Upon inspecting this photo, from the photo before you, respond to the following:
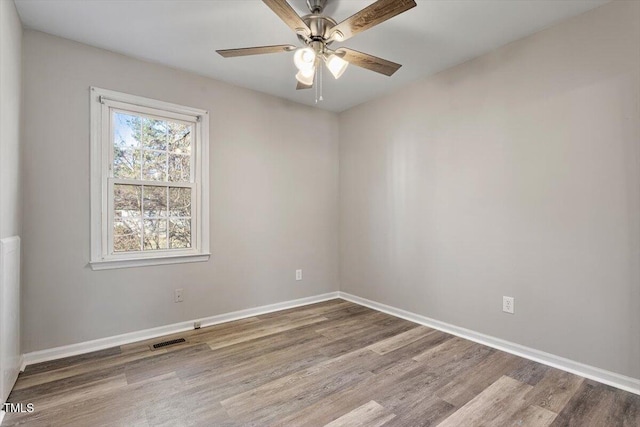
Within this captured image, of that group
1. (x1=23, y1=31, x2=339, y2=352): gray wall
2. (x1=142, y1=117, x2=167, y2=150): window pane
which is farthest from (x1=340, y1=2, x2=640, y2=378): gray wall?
(x1=142, y1=117, x2=167, y2=150): window pane

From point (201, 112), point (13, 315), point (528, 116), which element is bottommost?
point (13, 315)

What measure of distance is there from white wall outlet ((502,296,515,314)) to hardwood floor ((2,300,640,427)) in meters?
0.34

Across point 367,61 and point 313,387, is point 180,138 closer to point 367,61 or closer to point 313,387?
point 367,61

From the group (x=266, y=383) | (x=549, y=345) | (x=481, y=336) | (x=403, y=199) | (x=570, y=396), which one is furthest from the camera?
(x=403, y=199)

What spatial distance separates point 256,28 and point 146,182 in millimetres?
1625

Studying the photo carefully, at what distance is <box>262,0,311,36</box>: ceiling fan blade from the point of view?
1599 millimetres

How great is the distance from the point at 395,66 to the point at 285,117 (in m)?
1.77

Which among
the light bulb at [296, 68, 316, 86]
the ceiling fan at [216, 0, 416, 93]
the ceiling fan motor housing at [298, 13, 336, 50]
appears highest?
the ceiling fan motor housing at [298, 13, 336, 50]

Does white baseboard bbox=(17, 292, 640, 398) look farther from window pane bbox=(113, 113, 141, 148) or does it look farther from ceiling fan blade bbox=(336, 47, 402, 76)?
ceiling fan blade bbox=(336, 47, 402, 76)

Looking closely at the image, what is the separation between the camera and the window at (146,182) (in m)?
2.61

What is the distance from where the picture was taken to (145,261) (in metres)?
2.81

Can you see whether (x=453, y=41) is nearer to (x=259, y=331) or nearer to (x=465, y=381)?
(x=465, y=381)

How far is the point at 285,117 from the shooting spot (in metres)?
3.70

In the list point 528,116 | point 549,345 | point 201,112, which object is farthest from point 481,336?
point 201,112
